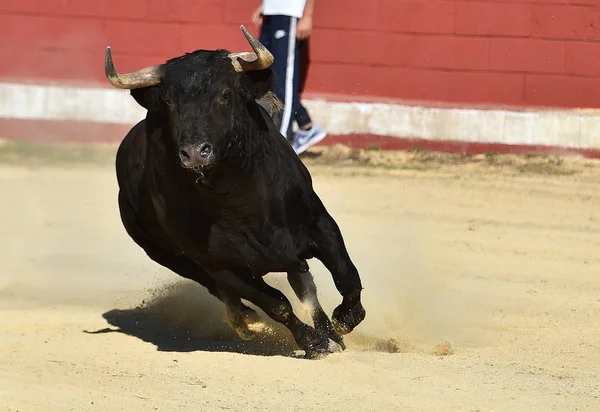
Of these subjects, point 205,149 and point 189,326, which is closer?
point 205,149

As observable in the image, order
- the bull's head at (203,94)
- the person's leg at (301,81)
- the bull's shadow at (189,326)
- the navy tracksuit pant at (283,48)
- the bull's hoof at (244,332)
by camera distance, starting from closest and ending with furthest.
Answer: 1. the bull's head at (203,94)
2. the bull's hoof at (244,332)
3. the bull's shadow at (189,326)
4. the navy tracksuit pant at (283,48)
5. the person's leg at (301,81)

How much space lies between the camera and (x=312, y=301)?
218 inches

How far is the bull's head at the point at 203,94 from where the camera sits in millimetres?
4613

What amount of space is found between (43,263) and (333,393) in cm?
334

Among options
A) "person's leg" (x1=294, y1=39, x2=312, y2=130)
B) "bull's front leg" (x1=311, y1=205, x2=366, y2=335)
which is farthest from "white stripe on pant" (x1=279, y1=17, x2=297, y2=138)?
"bull's front leg" (x1=311, y1=205, x2=366, y2=335)

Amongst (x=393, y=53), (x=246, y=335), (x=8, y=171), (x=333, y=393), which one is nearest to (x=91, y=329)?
(x=246, y=335)

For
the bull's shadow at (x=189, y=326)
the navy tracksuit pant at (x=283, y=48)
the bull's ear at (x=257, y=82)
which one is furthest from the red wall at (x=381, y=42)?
the bull's ear at (x=257, y=82)

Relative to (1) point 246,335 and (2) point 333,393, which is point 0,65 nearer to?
(1) point 246,335

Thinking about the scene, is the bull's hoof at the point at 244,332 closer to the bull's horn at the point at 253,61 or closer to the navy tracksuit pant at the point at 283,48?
the bull's horn at the point at 253,61

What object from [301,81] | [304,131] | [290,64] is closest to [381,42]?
[301,81]

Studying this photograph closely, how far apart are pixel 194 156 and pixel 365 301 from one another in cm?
197

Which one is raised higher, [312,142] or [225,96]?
[225,96]

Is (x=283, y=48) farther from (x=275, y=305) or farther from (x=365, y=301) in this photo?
(x=275, y=305)

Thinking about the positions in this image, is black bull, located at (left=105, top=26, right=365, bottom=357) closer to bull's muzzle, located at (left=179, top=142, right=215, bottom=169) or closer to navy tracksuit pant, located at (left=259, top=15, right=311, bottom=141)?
bull's muzzle, located at (left=179, top=142, right=215, bottom=169)
